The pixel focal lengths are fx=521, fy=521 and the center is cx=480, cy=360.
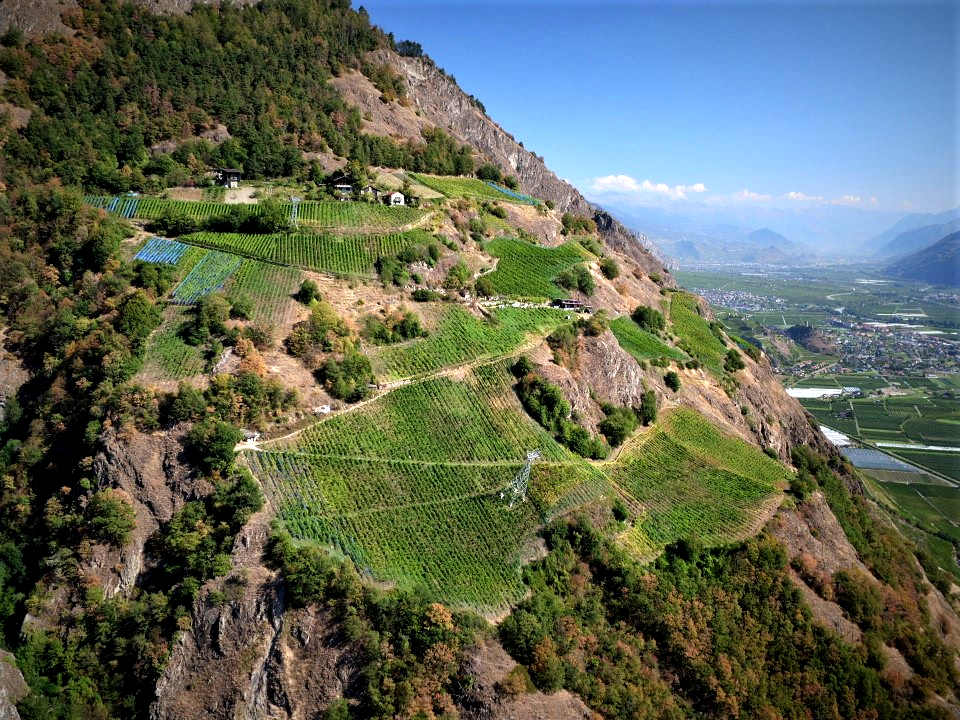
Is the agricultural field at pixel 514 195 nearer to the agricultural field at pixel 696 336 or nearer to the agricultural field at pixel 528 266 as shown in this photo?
the agricultural field at pixel 528 266

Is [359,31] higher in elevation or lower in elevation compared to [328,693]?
higher

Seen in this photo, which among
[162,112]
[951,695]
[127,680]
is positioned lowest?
[951,695]

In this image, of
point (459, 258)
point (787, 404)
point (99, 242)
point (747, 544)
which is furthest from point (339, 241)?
point (787, 404)

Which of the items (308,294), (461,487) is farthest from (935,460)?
(308,294)

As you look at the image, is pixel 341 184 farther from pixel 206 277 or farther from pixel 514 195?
pixel 514 195

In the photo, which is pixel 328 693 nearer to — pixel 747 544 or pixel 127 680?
pixel 127 680

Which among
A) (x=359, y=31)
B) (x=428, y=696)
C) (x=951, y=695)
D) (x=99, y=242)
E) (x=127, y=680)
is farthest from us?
(x=359, y=31)

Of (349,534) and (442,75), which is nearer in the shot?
(349,534)
